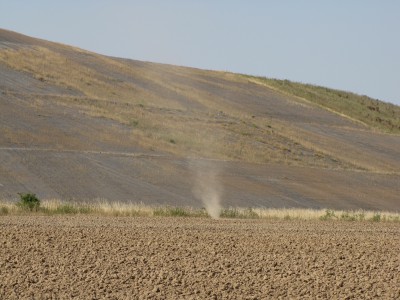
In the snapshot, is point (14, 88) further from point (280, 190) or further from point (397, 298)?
point (397, 298)

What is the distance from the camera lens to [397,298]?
51.5 feet

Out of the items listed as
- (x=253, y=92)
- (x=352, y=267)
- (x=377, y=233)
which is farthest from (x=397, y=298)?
(x=253, y=92)

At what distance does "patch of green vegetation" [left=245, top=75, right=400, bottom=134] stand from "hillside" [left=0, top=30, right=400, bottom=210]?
1.02 m

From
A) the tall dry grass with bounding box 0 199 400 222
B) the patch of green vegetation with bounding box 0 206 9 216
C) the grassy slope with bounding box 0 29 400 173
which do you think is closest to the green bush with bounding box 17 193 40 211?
the tall dry grass with bounding box 0 199 400 222

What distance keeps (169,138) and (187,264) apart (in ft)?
127

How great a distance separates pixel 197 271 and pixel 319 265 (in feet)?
8.58

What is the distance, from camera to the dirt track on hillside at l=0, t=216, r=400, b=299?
1577cm

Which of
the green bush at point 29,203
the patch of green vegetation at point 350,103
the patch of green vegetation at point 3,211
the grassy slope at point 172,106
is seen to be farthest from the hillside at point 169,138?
the patch of green vegetation at point 3,211

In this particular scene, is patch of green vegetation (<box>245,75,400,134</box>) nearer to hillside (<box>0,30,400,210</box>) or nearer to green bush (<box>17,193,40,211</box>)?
hillside (<box>0,30,400,210</box>)

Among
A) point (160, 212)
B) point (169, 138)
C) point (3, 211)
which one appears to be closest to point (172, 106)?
point (169, 138)

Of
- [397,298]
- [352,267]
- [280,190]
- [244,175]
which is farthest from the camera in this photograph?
[244,175]

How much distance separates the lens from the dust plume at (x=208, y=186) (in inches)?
1477

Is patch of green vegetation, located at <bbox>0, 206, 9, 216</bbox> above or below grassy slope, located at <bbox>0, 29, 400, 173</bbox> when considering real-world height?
below

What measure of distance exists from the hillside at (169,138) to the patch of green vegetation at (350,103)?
1.02m
